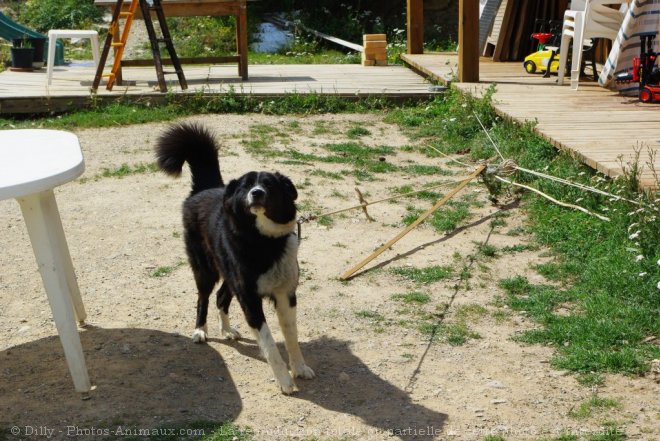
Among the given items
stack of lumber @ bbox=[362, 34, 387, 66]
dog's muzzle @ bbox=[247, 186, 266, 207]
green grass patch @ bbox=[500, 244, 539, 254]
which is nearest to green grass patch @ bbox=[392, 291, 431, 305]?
green grass patch @ bbox=[500, 244, 539, 254]

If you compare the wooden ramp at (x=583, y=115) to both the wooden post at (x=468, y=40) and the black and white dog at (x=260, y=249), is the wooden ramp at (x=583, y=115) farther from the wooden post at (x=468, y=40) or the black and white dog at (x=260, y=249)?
the black and white dog at (x=260, y=249)

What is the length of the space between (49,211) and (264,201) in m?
1.01

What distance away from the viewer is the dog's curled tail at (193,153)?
15.7 ft

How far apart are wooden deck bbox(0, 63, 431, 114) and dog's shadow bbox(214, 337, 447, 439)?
633 cm

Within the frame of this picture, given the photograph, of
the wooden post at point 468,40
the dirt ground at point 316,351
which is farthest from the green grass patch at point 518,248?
the wooden post at point 468,40

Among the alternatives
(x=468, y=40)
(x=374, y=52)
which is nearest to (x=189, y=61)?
(x=374, y=52)

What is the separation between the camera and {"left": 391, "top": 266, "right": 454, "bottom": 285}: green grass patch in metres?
5.51

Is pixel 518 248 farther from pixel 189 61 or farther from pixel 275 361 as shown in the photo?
pixel 189 61

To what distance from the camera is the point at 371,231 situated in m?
6.45

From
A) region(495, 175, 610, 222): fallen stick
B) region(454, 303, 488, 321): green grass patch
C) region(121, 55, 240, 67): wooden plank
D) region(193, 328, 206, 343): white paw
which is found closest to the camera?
region(193, 328, 206, 343): white paw

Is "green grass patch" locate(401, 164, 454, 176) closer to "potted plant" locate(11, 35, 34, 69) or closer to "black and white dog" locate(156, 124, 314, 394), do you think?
"black and white dog" locate(156, 124, 314, 394)

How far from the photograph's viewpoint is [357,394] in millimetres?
4141

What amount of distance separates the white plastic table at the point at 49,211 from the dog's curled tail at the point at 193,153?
576 mm

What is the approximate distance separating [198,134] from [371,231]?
1.99 m
